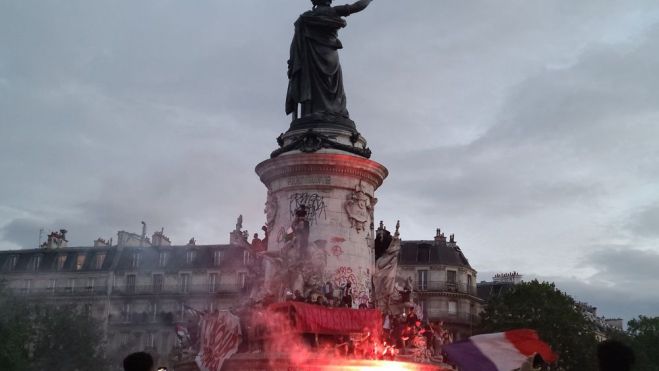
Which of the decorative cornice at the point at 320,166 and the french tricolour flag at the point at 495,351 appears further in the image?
the decorative cornice at the point at 320,166

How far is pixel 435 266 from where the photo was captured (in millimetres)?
69125

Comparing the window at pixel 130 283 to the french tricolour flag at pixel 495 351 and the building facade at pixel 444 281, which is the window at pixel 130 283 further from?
the french tricolour flag at pixel 495 351

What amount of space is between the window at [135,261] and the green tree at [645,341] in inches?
1651

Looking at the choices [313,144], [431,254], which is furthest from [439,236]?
[313,144]

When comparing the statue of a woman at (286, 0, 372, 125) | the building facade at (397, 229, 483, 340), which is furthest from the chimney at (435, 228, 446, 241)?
the statue of a woman at (286, 0, 372, 125)

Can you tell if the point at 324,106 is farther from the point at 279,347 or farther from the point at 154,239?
the point at 154,239

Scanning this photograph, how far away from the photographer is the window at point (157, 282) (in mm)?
67625

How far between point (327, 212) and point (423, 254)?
4474 cm

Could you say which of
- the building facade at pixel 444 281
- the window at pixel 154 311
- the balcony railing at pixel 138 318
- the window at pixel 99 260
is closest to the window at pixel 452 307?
the building facade at pixel 444 281

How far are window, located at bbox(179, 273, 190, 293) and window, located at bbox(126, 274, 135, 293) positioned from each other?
13.5ft

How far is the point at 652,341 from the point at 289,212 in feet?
178

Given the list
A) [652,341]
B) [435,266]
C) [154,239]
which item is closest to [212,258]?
[154,239]

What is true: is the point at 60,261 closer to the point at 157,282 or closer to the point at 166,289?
the point at 157,282

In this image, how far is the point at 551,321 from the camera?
2290 inches
